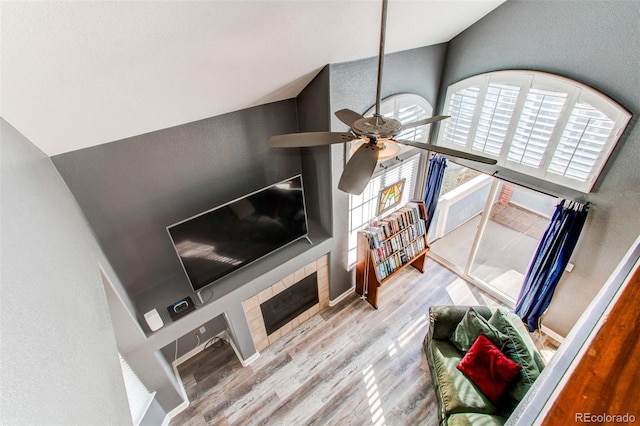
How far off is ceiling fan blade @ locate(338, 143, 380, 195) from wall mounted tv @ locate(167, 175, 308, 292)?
64.9 inches

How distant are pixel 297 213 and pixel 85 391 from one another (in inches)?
94.9

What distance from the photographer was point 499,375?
8.66 feet

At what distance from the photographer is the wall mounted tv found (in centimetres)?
265

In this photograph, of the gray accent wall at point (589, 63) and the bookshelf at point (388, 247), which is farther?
the bookshelf at point (388, 247)

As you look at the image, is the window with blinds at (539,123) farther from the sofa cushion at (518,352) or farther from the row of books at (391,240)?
the sofa cushion at (518,352)

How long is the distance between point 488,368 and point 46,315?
3.18 metres

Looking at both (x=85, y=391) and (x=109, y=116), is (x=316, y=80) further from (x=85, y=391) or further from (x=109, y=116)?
(x=85, y=391)

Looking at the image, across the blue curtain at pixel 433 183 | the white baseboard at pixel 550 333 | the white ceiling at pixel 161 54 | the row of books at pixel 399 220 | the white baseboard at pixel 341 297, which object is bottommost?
Result: the white baseboard at pixel 550 333

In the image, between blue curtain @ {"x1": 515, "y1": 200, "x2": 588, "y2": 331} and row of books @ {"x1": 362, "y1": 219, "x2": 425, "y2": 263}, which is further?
row of books @ {"x1": 362, "y1": 219, "x2": 425, "y2": 263}

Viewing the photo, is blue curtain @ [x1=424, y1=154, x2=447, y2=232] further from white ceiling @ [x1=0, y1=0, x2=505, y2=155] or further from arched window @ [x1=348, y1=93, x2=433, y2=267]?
white ceiling @ [x1=0, y1=0, x2=505, y2=155]

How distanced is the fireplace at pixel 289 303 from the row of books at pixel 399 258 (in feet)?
2.97

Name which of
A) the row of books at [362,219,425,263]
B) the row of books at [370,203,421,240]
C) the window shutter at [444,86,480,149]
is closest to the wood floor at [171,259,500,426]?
the row of books at [362,219,425,263]

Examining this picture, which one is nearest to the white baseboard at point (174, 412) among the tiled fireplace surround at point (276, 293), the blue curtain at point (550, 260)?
the tiled fireplace surround at point (276, 293)

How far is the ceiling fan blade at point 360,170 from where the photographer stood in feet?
4.45
